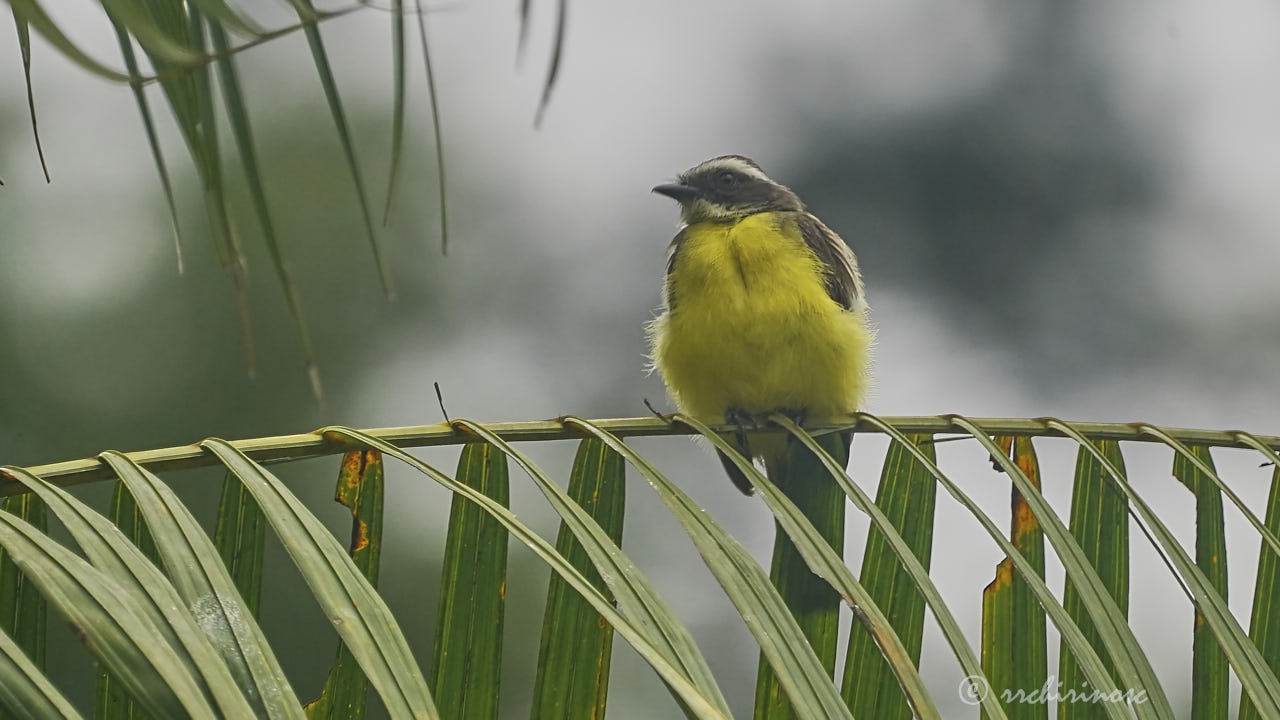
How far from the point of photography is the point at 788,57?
2639 cm

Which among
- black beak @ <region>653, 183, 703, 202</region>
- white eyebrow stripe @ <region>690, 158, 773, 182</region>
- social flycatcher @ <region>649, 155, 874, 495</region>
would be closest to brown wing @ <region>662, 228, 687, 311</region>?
social flycatcher @ <region>649, 155, 874, 495</region>

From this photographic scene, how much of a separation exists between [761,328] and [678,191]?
1.26m

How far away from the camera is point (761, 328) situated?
3.80 meters

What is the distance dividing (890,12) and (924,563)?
84.7 feet

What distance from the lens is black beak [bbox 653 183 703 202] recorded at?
→ 4910 mm

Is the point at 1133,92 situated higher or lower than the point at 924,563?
higher

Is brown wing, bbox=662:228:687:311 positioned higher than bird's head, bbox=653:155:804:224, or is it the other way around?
bird's head, bbox=653:155:804:224

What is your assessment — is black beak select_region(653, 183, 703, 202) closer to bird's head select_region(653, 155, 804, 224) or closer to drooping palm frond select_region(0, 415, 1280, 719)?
bird's head select_region(653, 155, 804, 224)

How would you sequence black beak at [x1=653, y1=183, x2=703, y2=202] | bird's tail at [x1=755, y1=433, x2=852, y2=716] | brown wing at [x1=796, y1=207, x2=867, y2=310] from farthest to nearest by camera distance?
1. black beak at [x1=653, y1=183, x2=703, y2=202]
2. brown wing at [x1=796, y1=207, x2=867, y2=310]
3. bird's tail at [x1=755, y1=433, x2=852, y2=716]

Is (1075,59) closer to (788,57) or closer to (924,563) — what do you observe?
(788,57)

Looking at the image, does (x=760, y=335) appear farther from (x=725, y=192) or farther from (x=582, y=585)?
(x=582, y=585)

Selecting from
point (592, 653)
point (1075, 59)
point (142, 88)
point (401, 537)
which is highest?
point (1075, 59)

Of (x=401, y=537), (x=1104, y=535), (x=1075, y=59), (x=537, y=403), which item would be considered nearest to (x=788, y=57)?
(x=1075, y=59)

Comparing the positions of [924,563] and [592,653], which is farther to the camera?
[924,563]
